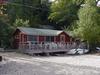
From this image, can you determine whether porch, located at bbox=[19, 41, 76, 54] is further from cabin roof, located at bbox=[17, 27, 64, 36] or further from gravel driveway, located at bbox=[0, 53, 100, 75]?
gravel driveway, located at bbox=[0, 53, 100, 75]

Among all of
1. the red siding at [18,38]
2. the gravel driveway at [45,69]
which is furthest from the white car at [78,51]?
the gravel driveway at [45,69]

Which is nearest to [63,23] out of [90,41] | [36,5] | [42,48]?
[36,5]

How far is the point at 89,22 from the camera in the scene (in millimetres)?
38562

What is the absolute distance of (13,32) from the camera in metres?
39.4

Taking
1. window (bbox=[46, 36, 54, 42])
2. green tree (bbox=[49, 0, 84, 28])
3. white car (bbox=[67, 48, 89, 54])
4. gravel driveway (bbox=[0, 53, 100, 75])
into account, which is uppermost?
green tree (bbox=[49, 0, 84, 28])

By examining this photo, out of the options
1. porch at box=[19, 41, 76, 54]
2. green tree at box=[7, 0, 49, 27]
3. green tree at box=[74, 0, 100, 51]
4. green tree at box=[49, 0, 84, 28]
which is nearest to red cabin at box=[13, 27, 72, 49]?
porch at box=[19, 41, 76, 54]

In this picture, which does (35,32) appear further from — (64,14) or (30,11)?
(30,11)

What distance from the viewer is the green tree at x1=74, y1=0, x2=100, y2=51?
3838cm

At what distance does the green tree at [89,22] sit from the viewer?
126 feet

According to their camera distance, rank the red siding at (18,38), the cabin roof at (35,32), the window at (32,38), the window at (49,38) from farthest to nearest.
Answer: the window at (49,38) → the window at (32,38) → the cabin roof at (35,32) → the red siding at (18,38)

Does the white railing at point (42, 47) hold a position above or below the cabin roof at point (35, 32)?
below

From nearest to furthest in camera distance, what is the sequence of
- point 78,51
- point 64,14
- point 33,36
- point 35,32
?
point 33,36 → point 35,32 → point 78,51 → point 64,14

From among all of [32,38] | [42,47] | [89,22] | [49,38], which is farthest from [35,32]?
[89,22]

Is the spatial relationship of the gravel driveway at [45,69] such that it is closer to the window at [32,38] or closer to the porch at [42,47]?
the porch at [42,47]
